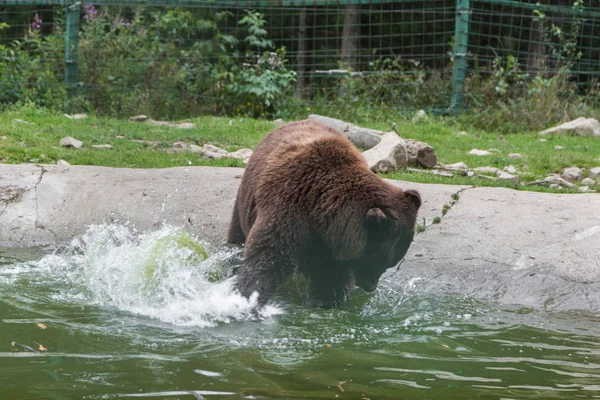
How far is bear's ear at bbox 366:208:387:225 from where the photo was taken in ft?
18.6

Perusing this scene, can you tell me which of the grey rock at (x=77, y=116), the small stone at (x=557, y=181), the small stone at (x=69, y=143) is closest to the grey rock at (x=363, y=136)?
the small stone at (x=557, y=181)

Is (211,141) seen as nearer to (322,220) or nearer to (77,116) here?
(77,116)

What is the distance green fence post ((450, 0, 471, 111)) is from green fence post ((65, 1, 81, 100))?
266 inches

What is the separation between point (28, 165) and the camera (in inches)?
350

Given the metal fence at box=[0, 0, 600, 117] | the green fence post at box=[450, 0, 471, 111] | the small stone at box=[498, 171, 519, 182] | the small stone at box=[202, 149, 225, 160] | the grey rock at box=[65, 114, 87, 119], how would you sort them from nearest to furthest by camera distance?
the small stone at box=[498, 171, 519, 182] → the small stone at box=[202, 149, 225, 160] → the grey rock at box=[65, 114, 87, 119] → the metal fence at box=[0, 0, 600, 117] → the green fence post at box=[450, 0, 471, 111]

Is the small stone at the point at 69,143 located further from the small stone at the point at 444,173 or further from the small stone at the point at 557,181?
the small stone at the point at 557,181

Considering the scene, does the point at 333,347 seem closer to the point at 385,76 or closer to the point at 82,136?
the point at 82,136

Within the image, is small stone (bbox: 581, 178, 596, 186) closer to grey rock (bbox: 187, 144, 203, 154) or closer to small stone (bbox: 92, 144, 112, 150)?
grey rock (bbox: 187, 144, 203, 154)

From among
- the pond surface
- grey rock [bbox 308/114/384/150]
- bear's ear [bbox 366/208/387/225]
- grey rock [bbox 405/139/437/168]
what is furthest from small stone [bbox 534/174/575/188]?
bear's ear [bbox 366/208/387/225]

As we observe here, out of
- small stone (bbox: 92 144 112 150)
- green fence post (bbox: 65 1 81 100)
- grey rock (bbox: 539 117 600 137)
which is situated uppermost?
green fence post (bbox: 65 1 81 100)

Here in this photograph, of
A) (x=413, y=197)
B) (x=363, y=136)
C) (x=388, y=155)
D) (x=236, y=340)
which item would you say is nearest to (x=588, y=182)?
(x=388, y=155)

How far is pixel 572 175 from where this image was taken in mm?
9953

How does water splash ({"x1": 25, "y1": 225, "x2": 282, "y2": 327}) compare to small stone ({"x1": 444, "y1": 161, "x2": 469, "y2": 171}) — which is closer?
water splash ({"x1": 25, "y1": 225, "x2": 282, "y2": 327})

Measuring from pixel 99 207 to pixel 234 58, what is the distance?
7977mm
